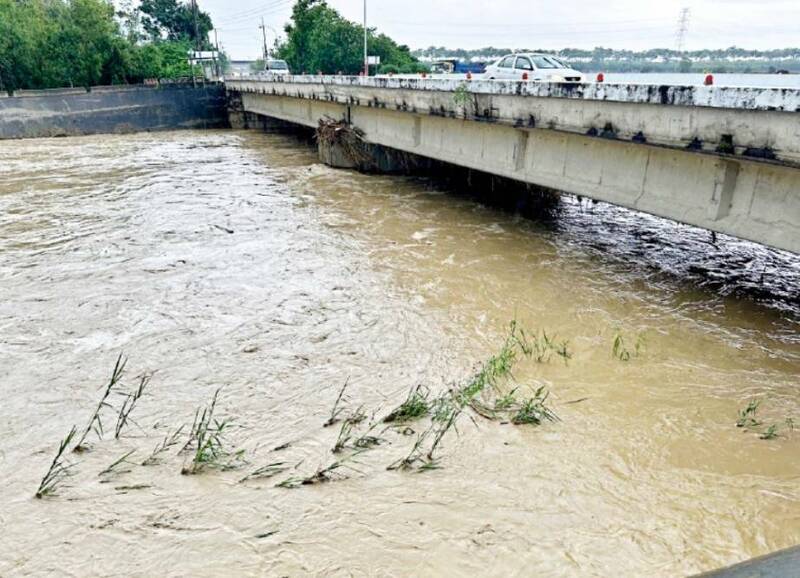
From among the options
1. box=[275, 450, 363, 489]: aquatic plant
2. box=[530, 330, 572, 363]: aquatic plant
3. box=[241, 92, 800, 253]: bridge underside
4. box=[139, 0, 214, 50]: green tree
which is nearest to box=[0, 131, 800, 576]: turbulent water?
box=[275, 450, 363, 489]: aquatic plant

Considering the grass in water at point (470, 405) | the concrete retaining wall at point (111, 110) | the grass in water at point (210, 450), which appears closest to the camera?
the grass in water at point (210, 450)

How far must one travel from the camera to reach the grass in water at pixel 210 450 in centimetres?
406

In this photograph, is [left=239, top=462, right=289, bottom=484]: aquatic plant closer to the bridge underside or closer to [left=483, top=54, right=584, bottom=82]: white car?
the bridge underside

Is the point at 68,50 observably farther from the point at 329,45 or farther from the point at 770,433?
the point at 770,433

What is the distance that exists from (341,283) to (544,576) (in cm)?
548

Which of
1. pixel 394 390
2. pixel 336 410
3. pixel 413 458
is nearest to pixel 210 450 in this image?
pixel 336 410

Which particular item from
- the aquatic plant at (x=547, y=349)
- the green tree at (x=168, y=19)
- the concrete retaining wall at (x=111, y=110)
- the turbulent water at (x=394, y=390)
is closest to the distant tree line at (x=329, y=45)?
the concrete retaining wall at (x=111, y=110)

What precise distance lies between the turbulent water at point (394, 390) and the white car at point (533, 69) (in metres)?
5.19

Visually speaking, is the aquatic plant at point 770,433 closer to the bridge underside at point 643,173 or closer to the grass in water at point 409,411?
the bridge underside at point 643,173

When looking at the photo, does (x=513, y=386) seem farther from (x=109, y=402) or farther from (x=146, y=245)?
(x=146, y=245)

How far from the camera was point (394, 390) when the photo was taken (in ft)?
17.2

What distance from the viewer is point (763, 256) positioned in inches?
362

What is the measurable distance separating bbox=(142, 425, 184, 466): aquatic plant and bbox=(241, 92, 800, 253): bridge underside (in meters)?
6.11

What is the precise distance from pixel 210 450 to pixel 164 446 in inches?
14.8
